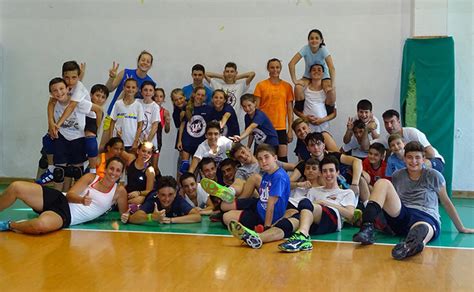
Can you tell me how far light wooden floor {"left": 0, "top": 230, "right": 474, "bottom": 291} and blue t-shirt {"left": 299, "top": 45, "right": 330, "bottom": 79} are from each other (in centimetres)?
321

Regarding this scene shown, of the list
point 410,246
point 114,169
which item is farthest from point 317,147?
point 114,169

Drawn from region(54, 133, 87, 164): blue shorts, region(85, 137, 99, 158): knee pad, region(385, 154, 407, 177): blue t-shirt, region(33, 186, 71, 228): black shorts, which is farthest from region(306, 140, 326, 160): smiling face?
region(54, 133, 87, 164): blue shorts

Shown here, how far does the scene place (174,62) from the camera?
8.30 m

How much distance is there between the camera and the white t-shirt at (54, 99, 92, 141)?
6375 millimetres

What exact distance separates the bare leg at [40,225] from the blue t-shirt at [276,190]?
172 centimetres

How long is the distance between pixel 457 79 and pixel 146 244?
5053 millimetres

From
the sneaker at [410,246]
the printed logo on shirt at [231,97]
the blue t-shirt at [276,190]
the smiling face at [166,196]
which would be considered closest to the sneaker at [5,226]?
the smiling face at [166,196]

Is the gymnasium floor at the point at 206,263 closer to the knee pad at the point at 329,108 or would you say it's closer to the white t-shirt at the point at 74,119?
the white t-shirt at the point at 74,119

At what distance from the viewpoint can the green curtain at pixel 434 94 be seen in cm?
732

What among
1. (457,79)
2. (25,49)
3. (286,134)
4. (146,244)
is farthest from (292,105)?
(25,49)

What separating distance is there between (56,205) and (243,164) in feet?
6.14

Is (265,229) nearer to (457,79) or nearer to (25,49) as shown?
(457,79)

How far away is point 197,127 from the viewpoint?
703cm

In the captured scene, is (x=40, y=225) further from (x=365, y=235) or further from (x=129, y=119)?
(x=365, y=235)
